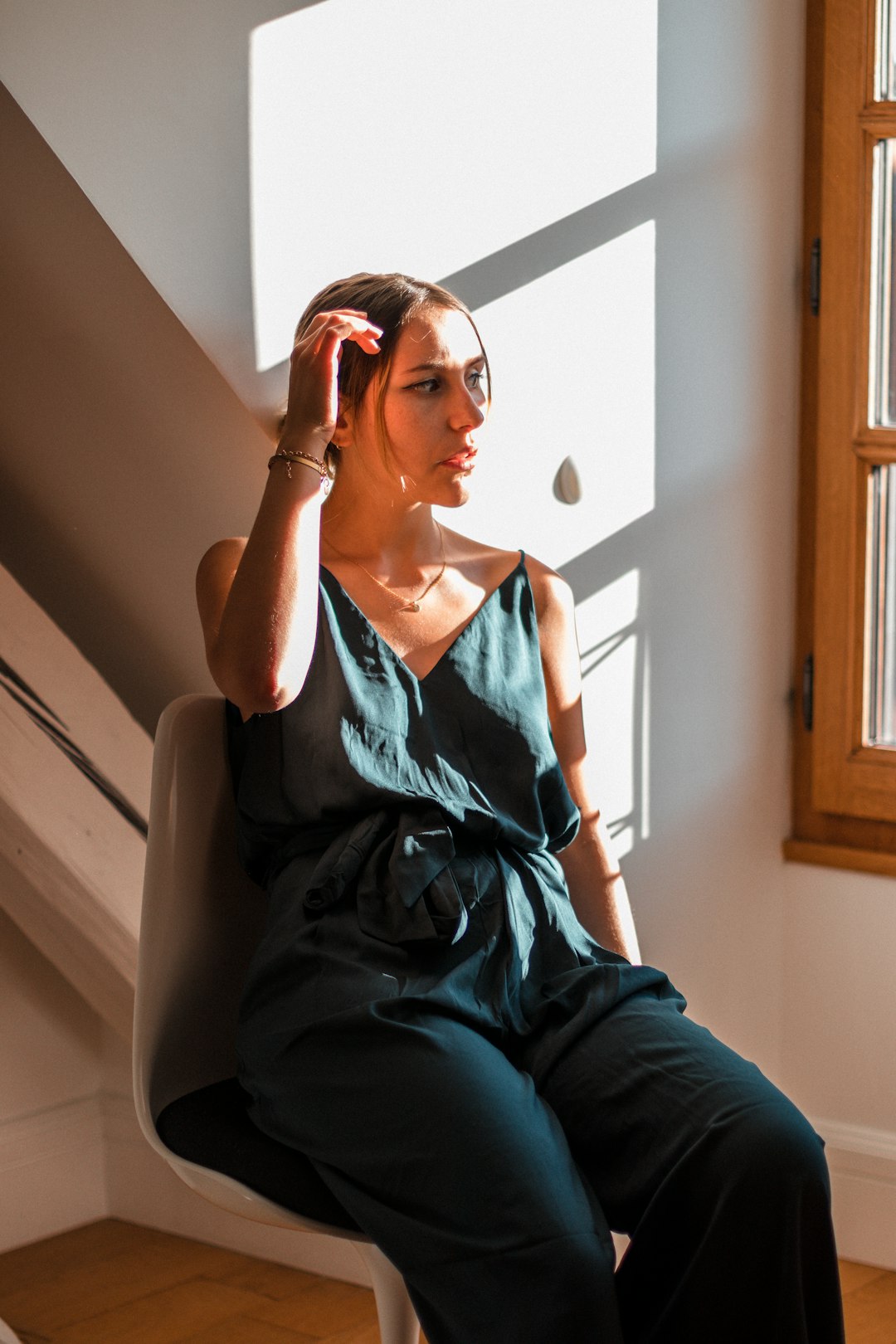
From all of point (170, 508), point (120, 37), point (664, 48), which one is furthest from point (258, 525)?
point (664, 48)

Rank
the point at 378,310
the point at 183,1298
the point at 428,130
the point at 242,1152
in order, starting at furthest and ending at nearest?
the point at 183,1298
the point at 428,130
the point at 378,310
the point at 242,1152

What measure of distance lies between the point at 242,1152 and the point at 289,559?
554mm

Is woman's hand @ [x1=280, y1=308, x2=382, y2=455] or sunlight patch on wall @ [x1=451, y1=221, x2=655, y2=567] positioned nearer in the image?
woman's hand @ [x1=280, y1=308, x2=382, y2=455]

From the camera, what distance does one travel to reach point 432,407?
158cm

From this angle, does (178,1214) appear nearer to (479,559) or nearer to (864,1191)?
(864,1191)

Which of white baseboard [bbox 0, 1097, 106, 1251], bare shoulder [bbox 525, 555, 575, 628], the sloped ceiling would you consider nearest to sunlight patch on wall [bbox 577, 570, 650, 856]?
bare shoulder [bbox 525, 555, 575, 628]

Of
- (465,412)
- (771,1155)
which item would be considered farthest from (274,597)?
(771,1155)

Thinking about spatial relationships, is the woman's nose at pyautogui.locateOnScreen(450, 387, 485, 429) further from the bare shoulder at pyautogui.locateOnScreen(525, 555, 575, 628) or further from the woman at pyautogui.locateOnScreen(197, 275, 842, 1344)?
the bare shoulder at pyautogui.locateOnScreen(525, 555, 575, 628)

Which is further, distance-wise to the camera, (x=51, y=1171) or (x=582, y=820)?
(x=51, y=1171)

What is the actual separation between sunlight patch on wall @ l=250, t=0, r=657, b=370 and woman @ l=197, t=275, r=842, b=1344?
0.13 meters

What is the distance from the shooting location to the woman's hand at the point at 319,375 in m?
1.45

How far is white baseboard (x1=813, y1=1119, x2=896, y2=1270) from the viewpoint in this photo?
2158 mm

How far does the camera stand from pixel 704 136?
6.82ft

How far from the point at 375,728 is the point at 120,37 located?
740 millimetres
